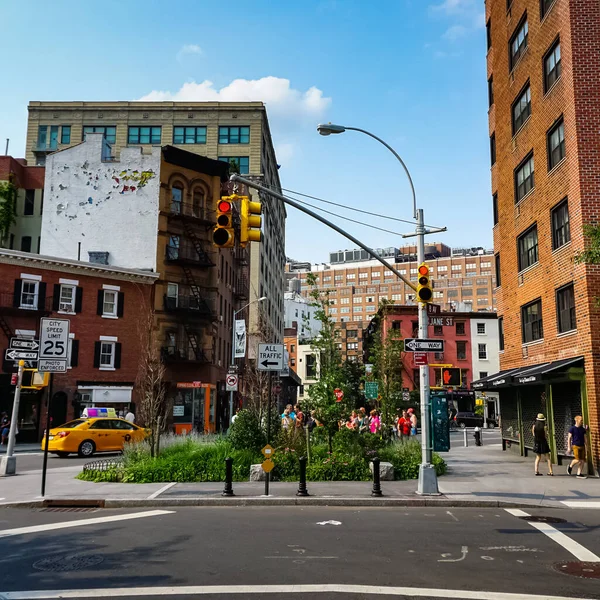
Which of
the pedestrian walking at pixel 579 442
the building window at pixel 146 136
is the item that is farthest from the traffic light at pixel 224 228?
the building window at pixel 146 136

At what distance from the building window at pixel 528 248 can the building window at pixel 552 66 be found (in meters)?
5.15

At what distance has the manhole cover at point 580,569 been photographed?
303 inches

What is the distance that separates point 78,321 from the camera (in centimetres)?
3766

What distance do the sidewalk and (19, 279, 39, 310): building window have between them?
1927 cm

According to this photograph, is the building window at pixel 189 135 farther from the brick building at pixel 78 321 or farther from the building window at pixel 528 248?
the building window at pixel 528 248

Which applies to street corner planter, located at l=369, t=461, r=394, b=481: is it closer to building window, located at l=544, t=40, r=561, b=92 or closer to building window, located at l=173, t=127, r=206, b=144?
building window, located at l=544, t=40, r=561, b=92

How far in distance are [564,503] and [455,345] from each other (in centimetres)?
5434

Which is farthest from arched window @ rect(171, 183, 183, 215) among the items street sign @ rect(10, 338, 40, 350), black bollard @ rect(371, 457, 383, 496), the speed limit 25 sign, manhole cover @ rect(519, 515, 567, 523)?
manhole cover @ rect(519, 515, 567, 523)

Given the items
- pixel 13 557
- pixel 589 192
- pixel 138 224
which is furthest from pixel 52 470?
pixel 138 224

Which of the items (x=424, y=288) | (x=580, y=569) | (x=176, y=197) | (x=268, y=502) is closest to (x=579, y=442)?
(x=424, y=288)

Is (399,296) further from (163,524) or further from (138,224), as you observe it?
(163,524)

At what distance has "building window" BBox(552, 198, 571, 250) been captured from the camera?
20375mm

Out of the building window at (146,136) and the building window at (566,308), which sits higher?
the building window at (146,136)

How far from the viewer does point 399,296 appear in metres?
159
